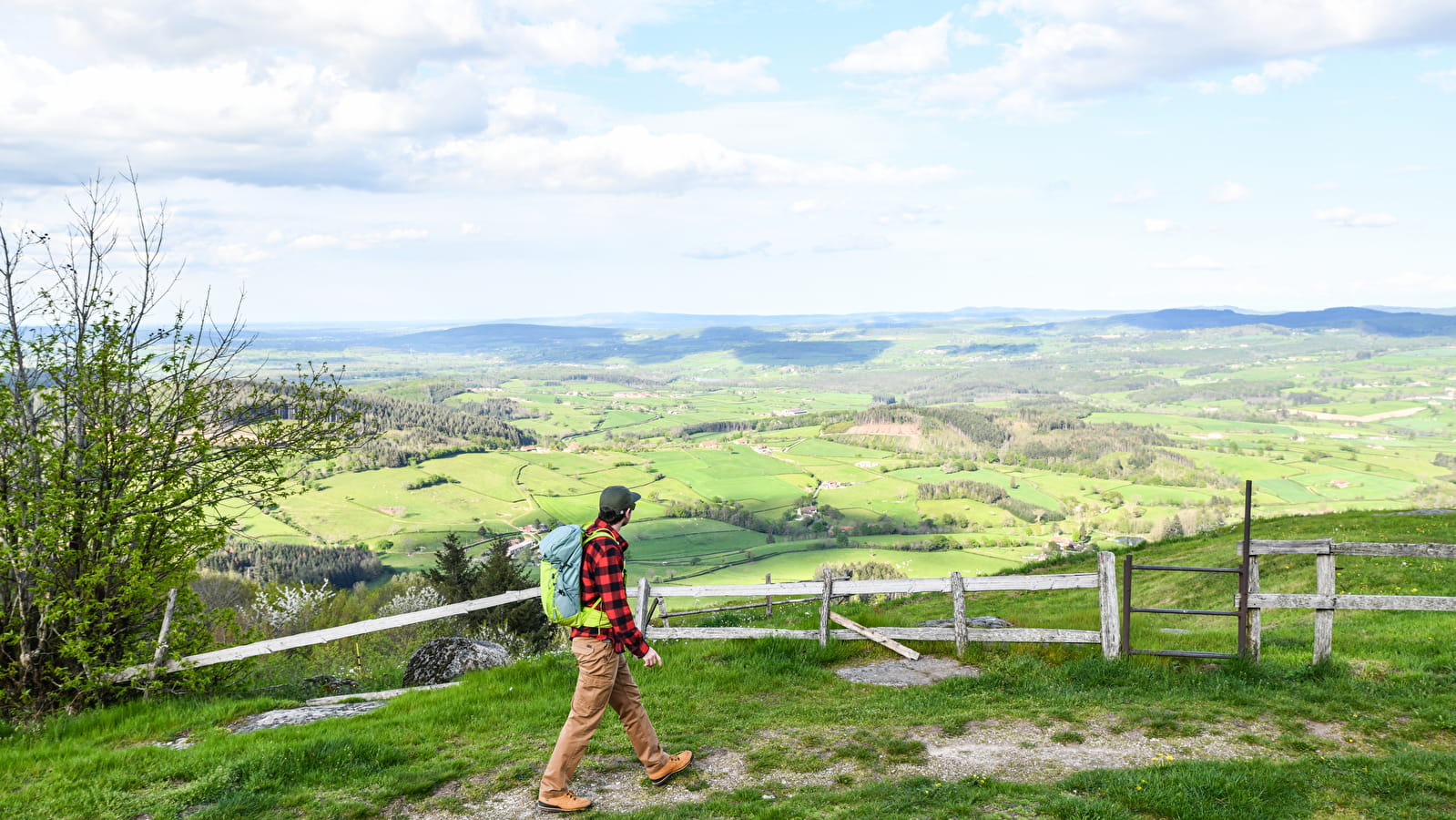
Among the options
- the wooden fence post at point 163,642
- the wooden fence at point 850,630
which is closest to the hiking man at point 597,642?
the wooden fence at point 850,630

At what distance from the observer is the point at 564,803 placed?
21.5 feet

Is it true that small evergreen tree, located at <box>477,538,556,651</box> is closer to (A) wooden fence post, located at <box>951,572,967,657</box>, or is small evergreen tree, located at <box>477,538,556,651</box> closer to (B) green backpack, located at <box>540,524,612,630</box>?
(A) wooden fence post, located at <box>951,572,967,657</box>

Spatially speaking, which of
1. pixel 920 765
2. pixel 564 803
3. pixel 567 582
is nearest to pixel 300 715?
pixel 564 803

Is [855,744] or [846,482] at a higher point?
[855,744]

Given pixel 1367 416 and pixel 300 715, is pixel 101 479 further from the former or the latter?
pixel 1367 416

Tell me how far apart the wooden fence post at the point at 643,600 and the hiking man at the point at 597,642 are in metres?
4.74

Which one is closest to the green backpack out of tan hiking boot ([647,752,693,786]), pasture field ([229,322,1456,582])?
tan hiking boot ([647,752,693,786])

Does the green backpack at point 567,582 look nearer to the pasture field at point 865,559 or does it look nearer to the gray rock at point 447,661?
the gray rock at point 447,661

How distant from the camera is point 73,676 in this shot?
1022 centimetres

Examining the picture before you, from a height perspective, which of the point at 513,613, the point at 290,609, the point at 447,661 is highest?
the point at 447,661

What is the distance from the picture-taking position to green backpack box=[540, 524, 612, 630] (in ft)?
21.4

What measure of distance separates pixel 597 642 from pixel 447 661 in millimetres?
7106

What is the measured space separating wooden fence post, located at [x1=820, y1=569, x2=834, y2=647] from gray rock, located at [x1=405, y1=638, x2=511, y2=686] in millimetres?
5498

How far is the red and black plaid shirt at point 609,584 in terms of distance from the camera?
21.2ft
